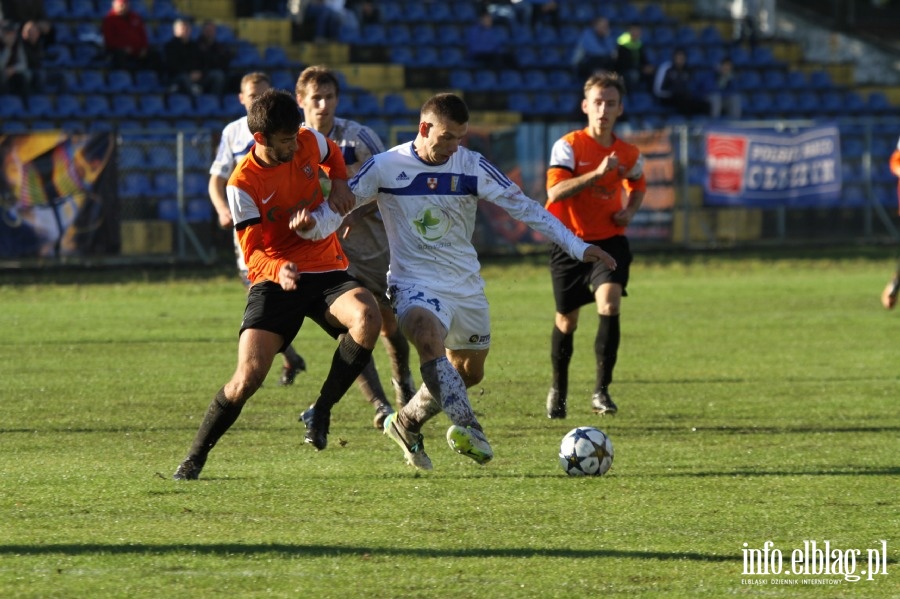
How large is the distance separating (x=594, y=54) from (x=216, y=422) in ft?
65.4

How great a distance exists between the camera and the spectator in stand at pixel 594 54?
84.9 ft

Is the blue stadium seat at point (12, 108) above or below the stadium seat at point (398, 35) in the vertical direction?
below

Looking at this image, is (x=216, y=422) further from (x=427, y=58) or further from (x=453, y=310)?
(x=427, y=58)

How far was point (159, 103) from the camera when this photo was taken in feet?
76.0

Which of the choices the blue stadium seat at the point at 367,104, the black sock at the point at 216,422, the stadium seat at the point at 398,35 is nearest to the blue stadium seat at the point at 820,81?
the stadium seat at the point at 398,35

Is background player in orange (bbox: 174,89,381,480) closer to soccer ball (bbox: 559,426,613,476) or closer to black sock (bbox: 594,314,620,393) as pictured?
soccer ball (bbox: 559,426,613,476)

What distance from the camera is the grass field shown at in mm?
5406

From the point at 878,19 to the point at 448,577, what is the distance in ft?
96.7

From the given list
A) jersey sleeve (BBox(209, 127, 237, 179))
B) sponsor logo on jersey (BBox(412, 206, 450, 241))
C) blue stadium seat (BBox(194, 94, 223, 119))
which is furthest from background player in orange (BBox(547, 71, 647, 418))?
blue stadium seat (BBox(194, 94, 223, 119))

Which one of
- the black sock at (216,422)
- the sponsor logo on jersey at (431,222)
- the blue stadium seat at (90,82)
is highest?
the sponsor logo on jersey at (431,222)

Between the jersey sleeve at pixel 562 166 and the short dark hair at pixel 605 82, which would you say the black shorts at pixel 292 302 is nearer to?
the jersey sleeve at pixel 562 166

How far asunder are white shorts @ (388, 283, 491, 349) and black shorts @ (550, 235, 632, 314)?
2.32 meters

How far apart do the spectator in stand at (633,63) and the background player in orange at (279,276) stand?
19.5 m

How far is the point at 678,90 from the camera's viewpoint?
1034 inches
